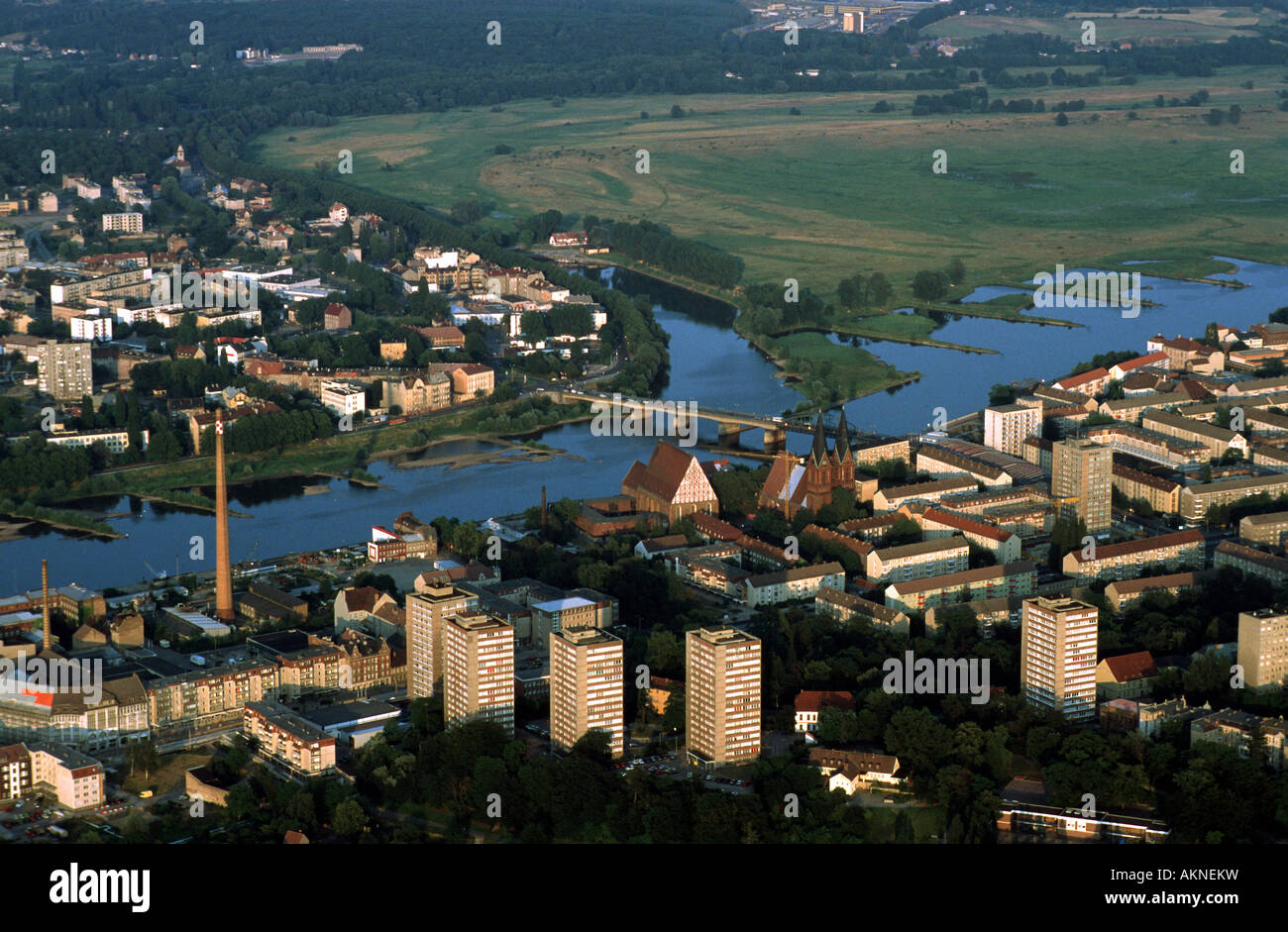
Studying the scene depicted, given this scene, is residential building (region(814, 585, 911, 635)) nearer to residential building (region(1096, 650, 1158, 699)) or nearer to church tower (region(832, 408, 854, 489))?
residential building (region(1096, 650, 1158, 699))

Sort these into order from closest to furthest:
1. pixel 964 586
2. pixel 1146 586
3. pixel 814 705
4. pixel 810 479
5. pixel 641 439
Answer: pixel 814 705, pixel 1146 586, pixel 964 586, pixel 810 479, pixel 641 439

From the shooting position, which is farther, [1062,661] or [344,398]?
[344,398]

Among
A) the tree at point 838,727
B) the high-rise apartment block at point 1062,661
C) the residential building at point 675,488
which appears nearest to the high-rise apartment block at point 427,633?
the tree at point 838,727

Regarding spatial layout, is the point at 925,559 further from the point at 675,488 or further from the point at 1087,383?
the point at 1087,383

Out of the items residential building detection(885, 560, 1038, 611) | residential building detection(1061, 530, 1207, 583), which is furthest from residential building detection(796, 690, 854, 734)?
residential building detection(1061, 530, 1207, 583)

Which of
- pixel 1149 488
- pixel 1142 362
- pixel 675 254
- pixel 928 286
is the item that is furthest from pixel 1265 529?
pixel 675 254
